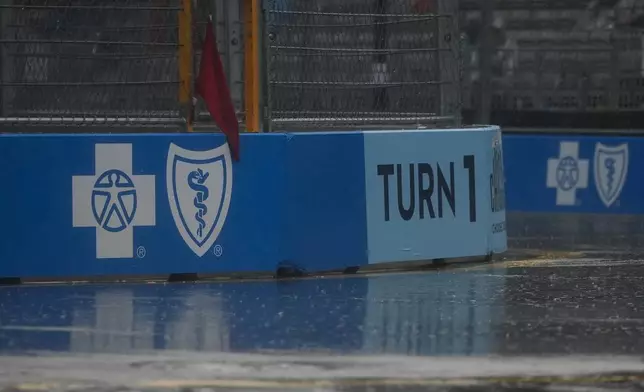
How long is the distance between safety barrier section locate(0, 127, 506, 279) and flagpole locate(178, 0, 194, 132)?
Answer: 0.48m

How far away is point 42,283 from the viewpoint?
1105cm

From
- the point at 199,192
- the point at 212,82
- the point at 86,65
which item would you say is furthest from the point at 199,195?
the point at 86,65

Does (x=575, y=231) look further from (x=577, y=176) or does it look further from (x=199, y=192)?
(x=199, y=192)

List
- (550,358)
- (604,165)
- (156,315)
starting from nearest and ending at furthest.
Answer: (550,358) < (156,315) < (604,165)

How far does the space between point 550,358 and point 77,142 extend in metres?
4.11

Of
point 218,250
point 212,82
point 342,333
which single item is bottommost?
point 342,333

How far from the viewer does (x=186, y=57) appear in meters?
11.5

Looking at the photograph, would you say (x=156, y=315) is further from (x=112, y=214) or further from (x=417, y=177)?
(x=417, y=177)

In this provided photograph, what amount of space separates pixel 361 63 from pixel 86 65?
2.14 meters

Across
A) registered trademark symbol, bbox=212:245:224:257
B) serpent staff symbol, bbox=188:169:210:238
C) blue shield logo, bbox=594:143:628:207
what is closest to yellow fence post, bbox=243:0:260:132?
serpent staff symbol, bbox=188:169:210:238

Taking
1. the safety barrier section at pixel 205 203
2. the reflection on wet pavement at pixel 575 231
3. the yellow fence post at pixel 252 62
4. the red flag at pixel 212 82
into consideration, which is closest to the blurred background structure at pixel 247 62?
the yellow fence post at pixel 252 62

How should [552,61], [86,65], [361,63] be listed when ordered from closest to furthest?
[86,65]
[361,63]
[552,61]

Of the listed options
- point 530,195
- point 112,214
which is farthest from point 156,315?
point 530,195

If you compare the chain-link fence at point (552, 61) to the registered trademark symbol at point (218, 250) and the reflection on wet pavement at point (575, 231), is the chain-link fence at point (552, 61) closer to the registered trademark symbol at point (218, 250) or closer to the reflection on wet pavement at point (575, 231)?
the reflection on wet pavement at point (575, 231)
